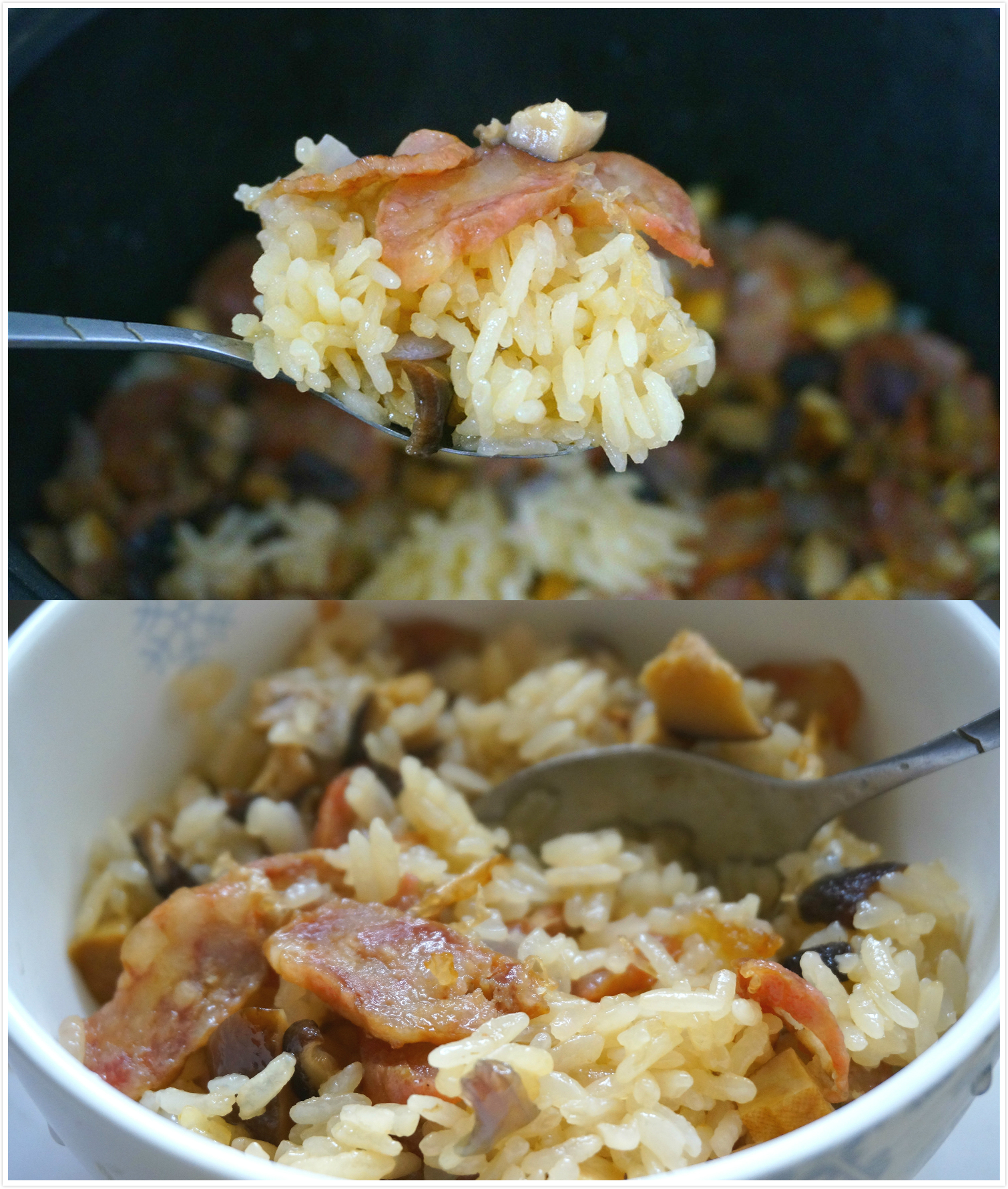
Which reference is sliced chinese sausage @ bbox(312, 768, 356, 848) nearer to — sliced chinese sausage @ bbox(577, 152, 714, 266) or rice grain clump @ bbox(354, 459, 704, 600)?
rice grain clump @ bbox(354, 459, 704, 600)

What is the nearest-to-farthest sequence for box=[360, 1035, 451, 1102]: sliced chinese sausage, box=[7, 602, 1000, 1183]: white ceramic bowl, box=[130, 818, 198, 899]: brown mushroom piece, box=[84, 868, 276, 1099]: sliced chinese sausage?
1. box=[7, 602, 1000, 1183]: white ceramic bowl
2. box=[360, 1035, 451, 1102]: sliced chinese sausage
3. box=[84, 868, 276, 1099]: sliced chinese sausage
4. box=[130, 818, 198, 899]: brown mushroom piece

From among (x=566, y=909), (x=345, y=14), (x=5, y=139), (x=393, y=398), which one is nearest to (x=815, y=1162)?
(x=566, y=909)

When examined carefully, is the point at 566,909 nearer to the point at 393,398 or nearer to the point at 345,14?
the point at 393,398

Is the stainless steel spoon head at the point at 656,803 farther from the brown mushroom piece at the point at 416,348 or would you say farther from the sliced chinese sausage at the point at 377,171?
the sliced chinese sausage at the point at 377,171

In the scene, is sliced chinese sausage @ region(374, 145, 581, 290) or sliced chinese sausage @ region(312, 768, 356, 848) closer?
sliced chinese sausage @ region(374, 145, 581, 290)

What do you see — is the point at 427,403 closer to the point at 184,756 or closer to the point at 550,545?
the point at 184,756

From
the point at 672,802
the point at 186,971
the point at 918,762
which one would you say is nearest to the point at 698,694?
the point at 672,802

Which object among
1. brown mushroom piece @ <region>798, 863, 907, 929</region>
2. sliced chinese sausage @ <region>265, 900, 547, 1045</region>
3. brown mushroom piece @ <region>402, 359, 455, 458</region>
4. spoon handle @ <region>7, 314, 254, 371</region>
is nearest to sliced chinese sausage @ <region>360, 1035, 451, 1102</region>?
sliced chinese sausage @ <region>265, 900, 547, 1045</region>
